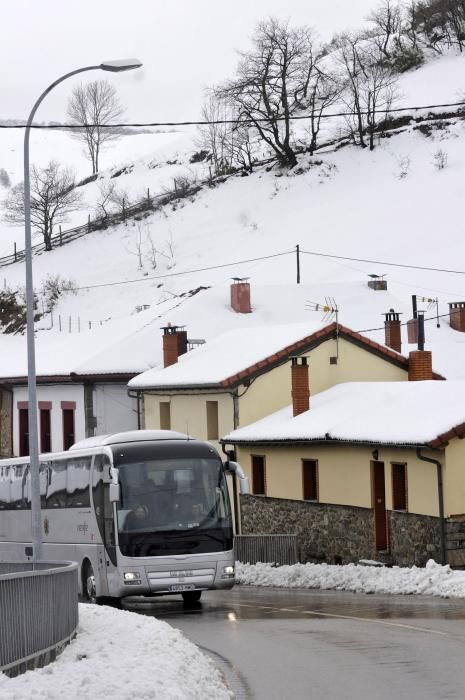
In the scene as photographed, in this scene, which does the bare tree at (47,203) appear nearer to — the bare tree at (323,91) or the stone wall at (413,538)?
the bare tree at (323,91)

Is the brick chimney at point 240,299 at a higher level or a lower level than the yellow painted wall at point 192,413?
higher

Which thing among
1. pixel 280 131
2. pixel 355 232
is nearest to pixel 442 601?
pixel 355 232

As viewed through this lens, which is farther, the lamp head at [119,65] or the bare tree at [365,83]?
the bare tree at [365,83]

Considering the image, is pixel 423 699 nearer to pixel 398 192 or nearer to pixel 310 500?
pixel 310 500

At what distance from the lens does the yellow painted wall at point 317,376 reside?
43688 mm

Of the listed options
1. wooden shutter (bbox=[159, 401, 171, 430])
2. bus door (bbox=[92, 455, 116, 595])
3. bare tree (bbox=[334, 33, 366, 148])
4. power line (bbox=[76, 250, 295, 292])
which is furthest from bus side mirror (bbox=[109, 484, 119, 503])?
bare tree (bbox=[334, 33, 366, 148])

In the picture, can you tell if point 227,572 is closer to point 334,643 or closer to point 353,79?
point 334,643

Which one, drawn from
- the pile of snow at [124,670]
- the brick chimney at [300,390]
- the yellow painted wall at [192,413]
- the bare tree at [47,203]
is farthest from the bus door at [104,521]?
the bare tree at [47,203]

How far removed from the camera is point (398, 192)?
291 ft

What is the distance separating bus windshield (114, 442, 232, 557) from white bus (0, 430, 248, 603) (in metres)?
0.02

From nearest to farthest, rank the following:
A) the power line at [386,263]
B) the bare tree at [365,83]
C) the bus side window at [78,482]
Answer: the bus side window at [78,482]
the power line at [386,263]
the bare tree at [365,83]

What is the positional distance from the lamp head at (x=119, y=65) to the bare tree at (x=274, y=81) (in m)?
72.3

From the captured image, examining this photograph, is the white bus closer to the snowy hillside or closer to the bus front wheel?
the bus front wheel

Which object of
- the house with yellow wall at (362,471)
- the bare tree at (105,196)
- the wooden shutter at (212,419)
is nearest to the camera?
the house with yellow wall at (362,471)
